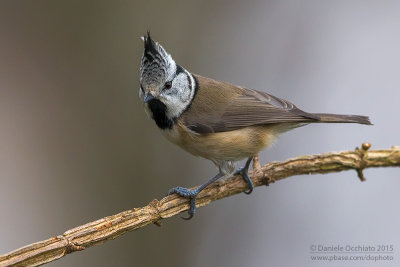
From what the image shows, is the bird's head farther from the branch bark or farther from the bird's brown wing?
the branch bark

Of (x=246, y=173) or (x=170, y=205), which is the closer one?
(x=170, y=205)

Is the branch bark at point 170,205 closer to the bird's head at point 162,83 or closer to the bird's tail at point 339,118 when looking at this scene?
the bird's tail at point 339,118


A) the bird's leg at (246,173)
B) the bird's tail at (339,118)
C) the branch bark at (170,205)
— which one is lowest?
the branch bark at (170,205)

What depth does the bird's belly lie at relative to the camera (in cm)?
364

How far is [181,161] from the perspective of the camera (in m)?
5.57

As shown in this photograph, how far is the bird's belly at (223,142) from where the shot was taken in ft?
11.9

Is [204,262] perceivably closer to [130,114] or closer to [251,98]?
[130,114]

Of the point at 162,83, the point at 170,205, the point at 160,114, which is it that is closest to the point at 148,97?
the point at 162,83

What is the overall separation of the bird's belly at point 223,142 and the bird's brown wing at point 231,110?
0.05 metres

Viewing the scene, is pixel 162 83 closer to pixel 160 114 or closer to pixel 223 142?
pixel 160 114

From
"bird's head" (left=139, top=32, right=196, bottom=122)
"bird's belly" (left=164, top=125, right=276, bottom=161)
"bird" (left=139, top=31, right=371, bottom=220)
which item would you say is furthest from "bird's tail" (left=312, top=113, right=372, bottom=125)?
"bird's head" (left=139, top=32, right=196, bottom=122)

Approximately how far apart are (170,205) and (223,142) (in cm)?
72

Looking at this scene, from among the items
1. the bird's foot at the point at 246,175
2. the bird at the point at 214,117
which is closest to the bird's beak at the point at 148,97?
the bird at the point at 214,117

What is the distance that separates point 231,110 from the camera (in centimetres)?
387
